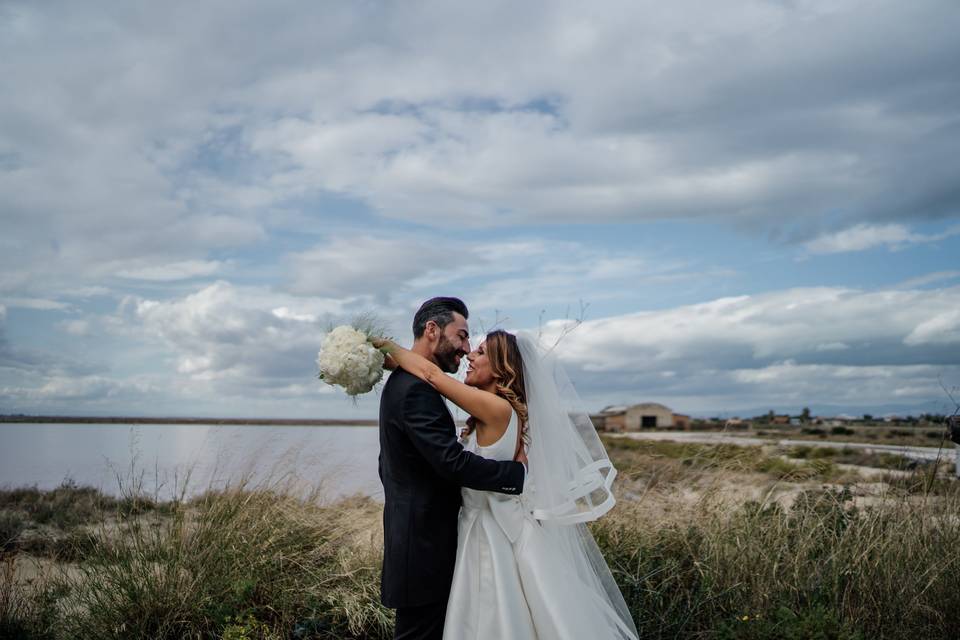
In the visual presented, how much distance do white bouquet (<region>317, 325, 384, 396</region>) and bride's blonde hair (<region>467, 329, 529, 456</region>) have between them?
0.66 meters

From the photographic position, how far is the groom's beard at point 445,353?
3799 millimetres

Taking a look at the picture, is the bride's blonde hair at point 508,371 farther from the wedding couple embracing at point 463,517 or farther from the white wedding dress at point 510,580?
the white wedding dress at point 510,580

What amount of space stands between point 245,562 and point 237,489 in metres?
0.96

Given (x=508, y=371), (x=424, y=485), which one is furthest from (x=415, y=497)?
(x=508, y=371)

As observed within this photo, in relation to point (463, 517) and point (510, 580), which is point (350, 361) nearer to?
point (463, 517)

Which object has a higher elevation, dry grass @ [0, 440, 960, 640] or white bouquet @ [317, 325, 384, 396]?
white bouquet @ [317, 325, 384, 396]

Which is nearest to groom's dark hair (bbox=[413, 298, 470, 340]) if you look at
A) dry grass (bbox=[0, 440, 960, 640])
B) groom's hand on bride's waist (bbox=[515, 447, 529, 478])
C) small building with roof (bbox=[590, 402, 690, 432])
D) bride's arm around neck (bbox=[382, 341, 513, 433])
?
bride's arm around neck (bbox=[382, 341, 513, 433])

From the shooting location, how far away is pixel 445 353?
12.5ft

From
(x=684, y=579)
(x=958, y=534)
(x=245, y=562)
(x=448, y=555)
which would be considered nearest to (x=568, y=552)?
(x=448, y=555)

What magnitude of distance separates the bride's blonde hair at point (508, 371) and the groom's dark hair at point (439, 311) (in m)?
0.33

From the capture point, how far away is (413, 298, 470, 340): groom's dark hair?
3809 millimetres

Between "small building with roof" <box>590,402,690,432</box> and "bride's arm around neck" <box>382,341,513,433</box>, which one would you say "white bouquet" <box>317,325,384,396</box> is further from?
"small building with roof" <box>590,402,690,432</box>

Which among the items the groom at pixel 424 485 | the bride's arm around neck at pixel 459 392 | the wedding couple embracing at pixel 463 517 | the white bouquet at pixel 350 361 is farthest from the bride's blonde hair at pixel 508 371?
the white bouquet at pixel 350 361

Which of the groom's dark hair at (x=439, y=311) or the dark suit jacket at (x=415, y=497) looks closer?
the dark suit jacket at (x=415, y=497)
